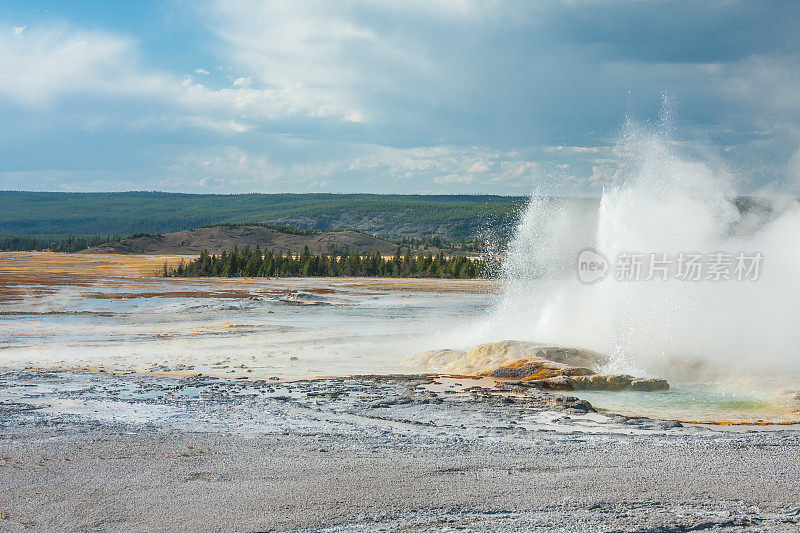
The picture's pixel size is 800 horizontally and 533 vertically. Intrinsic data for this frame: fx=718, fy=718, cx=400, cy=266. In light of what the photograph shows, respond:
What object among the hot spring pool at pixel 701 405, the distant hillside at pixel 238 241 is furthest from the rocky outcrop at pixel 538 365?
the distant hillside at pixel 238 241

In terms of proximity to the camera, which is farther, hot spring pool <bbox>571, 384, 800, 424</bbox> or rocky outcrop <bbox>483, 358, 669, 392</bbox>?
rocky outcrop <bbox>483, 358, 669, 392</bbox>

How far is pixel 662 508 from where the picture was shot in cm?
755

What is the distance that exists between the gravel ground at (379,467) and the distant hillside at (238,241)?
115 meters

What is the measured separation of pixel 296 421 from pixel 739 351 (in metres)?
12.0

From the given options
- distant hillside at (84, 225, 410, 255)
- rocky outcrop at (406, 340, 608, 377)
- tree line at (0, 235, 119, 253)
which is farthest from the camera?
tree line at (0, 235, 119, 253)

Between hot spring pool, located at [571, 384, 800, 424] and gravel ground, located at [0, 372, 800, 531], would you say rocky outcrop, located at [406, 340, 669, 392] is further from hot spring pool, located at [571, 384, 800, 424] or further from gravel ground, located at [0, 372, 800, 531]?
gravel ground, located at [0, 372, 800, 531]

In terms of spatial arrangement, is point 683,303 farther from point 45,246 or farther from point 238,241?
point 45,246

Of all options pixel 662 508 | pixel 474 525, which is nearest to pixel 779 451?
pixel 662 508

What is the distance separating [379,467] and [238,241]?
5104 inches

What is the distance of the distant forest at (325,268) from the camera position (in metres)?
79.6

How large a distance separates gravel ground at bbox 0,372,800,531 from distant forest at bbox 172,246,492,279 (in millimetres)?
65494

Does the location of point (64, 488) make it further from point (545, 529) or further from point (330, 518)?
point (545, 529)

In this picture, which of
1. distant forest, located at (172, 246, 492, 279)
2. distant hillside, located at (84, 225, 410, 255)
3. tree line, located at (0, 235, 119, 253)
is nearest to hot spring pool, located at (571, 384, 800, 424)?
Result: distant forest, located at (172, 246, 492, 279)

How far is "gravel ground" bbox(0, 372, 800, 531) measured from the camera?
730 centimetres
